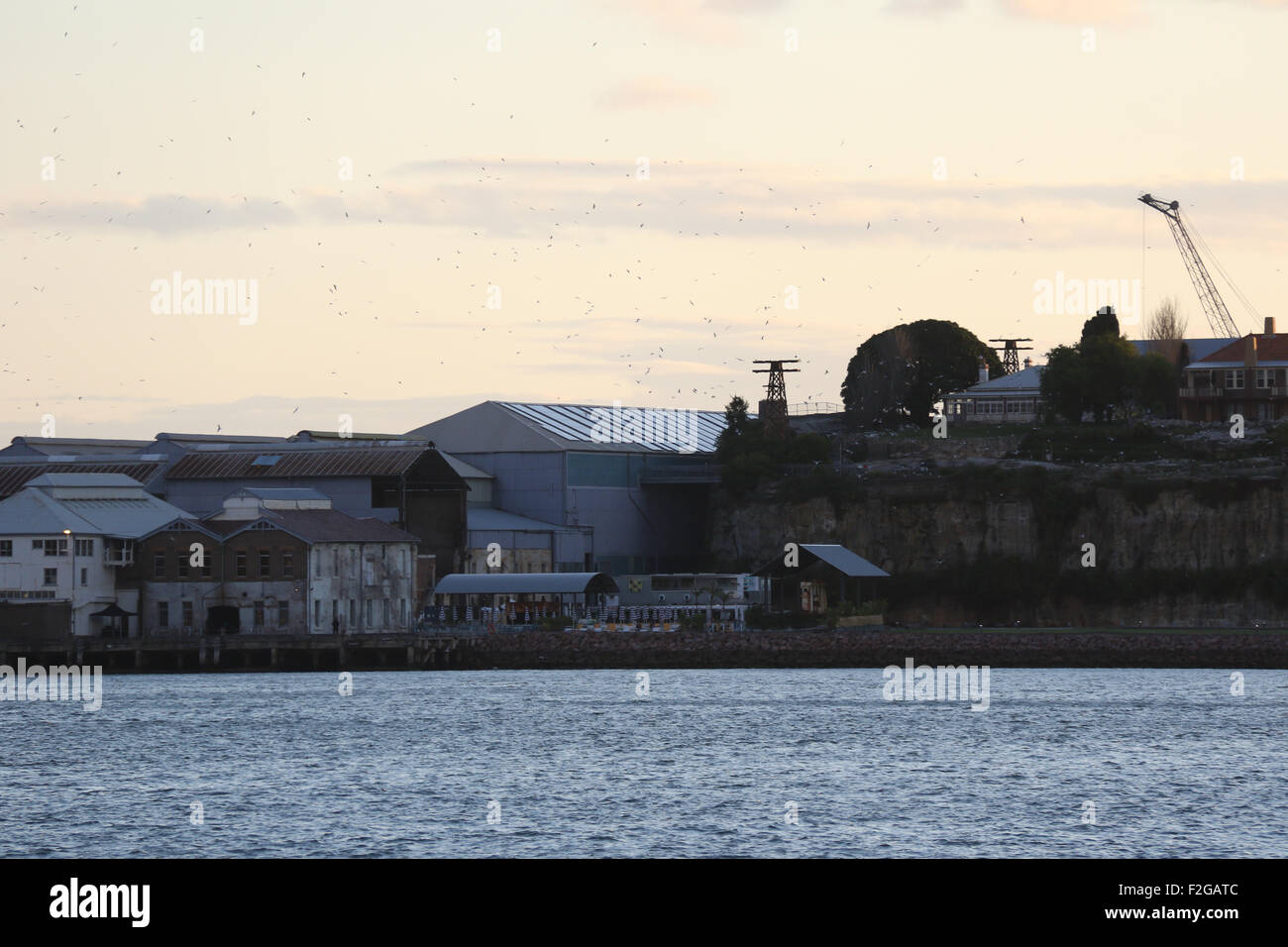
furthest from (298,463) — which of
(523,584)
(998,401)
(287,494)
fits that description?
(998,401)

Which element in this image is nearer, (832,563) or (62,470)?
(832,563)

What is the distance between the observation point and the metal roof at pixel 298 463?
11244cm

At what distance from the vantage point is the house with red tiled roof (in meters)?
129

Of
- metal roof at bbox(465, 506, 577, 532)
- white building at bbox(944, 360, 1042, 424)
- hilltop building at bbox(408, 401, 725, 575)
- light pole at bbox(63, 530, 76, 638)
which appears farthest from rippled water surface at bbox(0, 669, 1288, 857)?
white building at bbox(944, 360, 1042, 424)

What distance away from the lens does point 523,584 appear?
105 metres

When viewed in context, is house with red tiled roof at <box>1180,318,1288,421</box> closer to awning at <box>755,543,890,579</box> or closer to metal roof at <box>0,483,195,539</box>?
awning at <box>755,543,890,579</box>

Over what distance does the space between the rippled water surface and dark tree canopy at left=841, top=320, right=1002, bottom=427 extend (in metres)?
76.8

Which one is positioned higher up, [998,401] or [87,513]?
[998,401]

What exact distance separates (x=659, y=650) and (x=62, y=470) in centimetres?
4786

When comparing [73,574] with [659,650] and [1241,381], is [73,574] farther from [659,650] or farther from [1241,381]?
[1241,381]

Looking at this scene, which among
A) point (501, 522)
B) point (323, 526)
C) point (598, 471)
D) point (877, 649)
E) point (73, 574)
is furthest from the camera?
point (598, 471)
